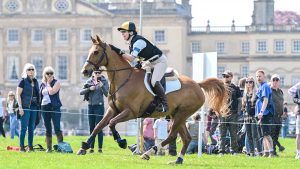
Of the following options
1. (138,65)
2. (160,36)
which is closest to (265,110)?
(138,65)

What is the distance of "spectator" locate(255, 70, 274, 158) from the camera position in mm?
24766

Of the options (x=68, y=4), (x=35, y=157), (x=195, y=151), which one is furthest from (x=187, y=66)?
(x=35, y=157)

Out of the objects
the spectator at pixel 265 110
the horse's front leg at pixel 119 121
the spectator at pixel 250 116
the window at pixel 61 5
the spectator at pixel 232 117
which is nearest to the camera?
the horse's front leg at pixel 119 121

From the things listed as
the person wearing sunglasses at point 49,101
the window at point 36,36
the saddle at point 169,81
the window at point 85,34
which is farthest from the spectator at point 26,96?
the window at point 36,36

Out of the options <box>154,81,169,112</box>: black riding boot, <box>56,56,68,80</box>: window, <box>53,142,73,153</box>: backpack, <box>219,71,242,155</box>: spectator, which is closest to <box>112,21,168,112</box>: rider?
<box>154,81,169,112</box>: black riding boot

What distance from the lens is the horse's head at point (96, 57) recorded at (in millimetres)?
20984

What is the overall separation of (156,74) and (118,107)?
3.01 ft

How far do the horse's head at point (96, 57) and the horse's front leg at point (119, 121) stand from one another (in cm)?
97

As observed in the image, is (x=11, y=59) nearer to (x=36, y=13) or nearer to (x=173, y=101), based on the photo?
(x=36, y=13)

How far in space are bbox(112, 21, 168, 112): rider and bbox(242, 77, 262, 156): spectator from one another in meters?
4.69

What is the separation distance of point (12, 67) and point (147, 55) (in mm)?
86636

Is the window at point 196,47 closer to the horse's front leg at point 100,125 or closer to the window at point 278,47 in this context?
the window at point 278,47

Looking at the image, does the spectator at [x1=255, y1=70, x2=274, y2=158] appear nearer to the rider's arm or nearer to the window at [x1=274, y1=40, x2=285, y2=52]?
the rider's arm

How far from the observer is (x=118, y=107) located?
21.0m
